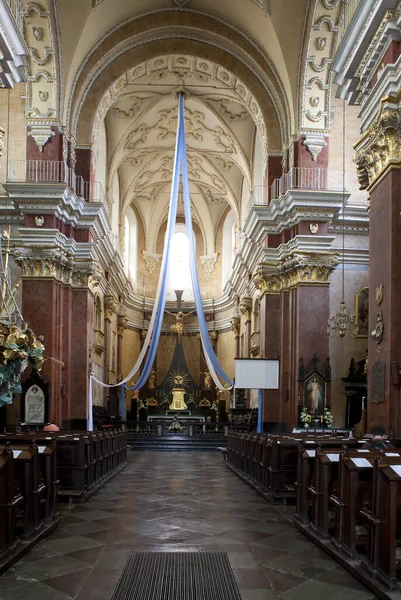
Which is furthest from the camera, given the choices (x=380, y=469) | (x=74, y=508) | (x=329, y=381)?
(x=329, y=381)

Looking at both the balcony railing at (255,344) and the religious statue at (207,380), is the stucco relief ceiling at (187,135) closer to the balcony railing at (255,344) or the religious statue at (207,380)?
the balcony railing at (255,344)

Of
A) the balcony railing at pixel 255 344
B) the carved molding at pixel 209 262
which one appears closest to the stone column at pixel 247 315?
the balcony railing at pixel 255 344

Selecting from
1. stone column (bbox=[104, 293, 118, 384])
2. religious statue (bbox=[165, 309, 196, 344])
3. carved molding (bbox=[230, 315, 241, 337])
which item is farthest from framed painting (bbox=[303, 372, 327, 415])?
religious statue (bbox=[165, 309, 196, 344])

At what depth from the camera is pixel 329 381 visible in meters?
16.7

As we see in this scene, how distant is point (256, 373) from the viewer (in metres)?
Answer: 16.1

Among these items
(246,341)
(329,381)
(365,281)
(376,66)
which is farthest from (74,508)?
(246,341)

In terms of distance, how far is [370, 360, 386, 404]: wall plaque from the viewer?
899 cm

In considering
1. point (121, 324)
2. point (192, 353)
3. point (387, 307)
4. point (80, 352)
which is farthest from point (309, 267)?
point (192, 353)

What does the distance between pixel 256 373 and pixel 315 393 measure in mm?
1725

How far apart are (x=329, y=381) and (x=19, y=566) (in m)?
12.2

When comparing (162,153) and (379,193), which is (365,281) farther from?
(162,153)

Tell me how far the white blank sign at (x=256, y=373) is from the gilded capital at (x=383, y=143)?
704 cm

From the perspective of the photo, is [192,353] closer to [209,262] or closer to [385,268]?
[209,262]

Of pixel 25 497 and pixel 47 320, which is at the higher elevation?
pixel 47 320
